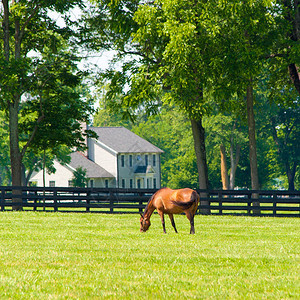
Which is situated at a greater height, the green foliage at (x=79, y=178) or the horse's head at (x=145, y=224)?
the green foliage at (x=79, y=178)

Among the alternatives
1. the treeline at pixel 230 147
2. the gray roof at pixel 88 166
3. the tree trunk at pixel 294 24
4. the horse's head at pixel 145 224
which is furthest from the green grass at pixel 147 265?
the gray roof at pixel 88 166

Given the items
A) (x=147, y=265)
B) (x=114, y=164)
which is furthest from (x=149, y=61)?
(x=114, y=164)

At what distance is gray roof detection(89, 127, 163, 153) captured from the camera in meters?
75.3

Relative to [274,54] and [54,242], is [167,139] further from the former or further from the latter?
[54,242]

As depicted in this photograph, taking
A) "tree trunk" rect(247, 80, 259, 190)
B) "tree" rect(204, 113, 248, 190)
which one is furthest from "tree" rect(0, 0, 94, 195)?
"tree" rect(204, 113, 248, 190)

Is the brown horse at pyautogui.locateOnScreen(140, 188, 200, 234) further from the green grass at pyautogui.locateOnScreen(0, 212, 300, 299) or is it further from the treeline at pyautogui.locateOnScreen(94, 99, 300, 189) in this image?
the treeline at pyautogui.locateOnScreen(94, 99, 300, 189)

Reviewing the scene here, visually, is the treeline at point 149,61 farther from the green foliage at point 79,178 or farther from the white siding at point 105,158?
the white siding at point 105,158

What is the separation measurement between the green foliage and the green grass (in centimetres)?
4807

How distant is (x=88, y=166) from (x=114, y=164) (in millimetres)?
3324

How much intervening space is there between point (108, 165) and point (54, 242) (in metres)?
60.4

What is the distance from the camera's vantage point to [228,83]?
2867cm

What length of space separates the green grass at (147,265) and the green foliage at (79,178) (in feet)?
158

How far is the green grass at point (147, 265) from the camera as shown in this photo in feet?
27.0

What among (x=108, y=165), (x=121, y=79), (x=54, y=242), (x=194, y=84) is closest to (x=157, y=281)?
(x=54, y=242)
